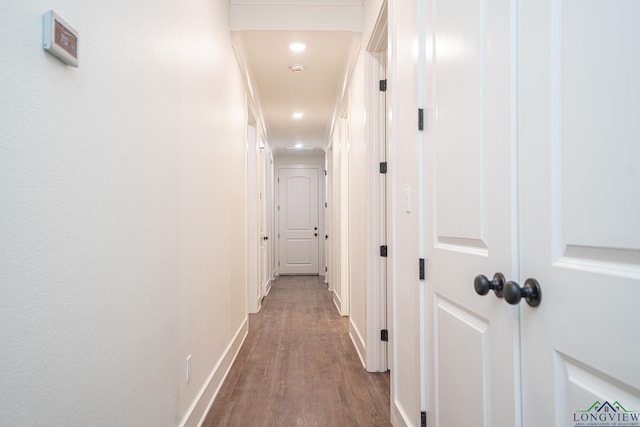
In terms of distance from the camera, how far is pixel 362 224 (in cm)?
316

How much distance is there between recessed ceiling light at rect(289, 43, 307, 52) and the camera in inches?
135

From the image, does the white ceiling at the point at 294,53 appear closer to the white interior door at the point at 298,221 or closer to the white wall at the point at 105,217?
the white wall at the point at 105,217

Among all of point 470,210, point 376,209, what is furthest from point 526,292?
point 376,209

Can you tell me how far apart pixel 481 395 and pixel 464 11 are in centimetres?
111

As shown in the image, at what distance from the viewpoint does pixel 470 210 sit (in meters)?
1.17

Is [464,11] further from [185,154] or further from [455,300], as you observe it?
[185,154]

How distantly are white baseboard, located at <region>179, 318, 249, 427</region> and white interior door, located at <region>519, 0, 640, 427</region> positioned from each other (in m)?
1.62

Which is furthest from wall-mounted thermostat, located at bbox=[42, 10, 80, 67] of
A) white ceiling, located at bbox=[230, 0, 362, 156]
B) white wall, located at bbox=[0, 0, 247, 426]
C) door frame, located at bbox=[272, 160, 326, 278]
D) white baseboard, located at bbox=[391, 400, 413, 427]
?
door frame, located at bbox=[272, 160, 326, 278]

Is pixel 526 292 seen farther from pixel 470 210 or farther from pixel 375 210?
pixel 375 210

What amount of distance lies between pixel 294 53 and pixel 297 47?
14cm

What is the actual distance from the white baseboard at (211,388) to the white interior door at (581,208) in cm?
162

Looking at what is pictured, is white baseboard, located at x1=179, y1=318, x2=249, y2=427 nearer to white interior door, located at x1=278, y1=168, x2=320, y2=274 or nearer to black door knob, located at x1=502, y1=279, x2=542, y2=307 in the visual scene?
black door knob, located at x1=502, y1=279, x2=542, y2=307

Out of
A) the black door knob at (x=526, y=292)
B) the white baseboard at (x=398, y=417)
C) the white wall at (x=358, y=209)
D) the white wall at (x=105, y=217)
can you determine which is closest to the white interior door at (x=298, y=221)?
the white wall at (x=358, y=209)

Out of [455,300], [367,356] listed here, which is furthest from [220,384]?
[455,300]
